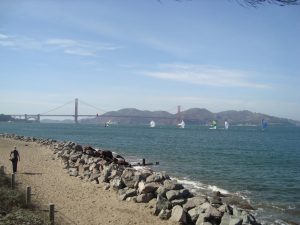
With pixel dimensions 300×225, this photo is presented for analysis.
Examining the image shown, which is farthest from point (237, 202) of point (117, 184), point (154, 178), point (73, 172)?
point (73, 172)

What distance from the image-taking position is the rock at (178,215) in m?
10.9

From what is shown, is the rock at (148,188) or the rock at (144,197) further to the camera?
the rock at (148,188)

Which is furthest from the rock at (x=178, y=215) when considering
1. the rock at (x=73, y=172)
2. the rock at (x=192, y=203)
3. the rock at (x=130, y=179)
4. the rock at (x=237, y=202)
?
the rock at (x=73, y=172)

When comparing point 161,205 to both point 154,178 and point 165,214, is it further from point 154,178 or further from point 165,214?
point 154,178

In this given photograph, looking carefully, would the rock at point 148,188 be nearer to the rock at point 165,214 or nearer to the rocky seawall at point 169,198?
the rocky seawall at point 169,198

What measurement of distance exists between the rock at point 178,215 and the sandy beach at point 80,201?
7.8 inches

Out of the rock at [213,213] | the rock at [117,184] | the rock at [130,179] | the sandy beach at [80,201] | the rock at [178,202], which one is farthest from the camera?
the rock at [117,184]

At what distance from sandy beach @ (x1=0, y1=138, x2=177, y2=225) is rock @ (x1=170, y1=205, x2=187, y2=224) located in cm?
20

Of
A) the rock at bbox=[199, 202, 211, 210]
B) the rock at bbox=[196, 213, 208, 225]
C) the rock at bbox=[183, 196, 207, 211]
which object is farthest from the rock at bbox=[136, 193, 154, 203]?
the rock at bbox=[196, 213, 208, 225]

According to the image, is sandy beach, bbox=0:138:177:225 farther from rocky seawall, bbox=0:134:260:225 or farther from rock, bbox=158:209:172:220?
rocky seawall, bbox=0:134:260:225

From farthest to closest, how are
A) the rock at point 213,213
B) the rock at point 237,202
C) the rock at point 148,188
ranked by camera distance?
1. the rock at point 237,202
2. the rock at point 148,188
3. the rock at point 213,213

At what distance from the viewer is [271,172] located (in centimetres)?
2689

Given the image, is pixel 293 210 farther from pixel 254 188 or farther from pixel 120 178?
pixel 120 178

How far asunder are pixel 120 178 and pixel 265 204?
5936 mm
